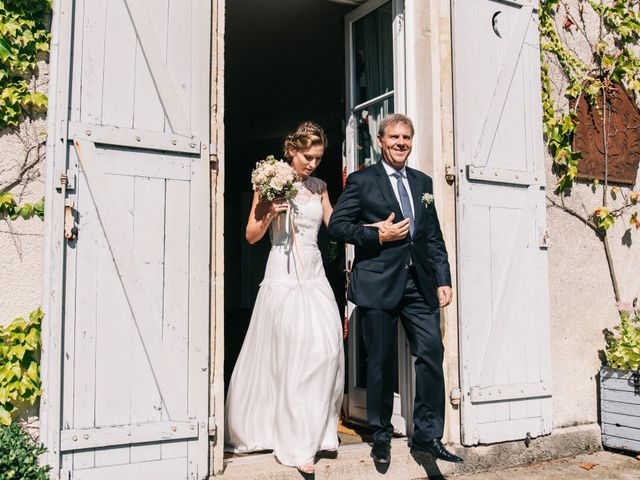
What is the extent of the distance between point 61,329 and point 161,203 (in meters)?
0.79

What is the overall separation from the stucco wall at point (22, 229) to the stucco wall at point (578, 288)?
3.56 metres

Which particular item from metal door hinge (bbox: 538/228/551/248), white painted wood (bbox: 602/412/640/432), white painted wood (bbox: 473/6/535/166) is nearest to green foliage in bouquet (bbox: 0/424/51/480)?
white painted wood (bbox: 473/6/535/166)

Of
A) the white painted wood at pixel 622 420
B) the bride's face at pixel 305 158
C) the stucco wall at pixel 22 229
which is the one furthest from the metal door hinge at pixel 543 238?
the stucco wall at pixel 22 229

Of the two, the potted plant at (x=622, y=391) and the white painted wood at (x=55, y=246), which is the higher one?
the white painted wood at (x=55, y=246)

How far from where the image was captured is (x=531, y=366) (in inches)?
177

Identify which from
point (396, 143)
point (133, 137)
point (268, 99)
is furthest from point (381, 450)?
point (268, 99)

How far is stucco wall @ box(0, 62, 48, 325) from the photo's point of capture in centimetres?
318

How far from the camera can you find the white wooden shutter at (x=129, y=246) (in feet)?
10.3

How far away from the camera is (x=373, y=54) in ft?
15.6

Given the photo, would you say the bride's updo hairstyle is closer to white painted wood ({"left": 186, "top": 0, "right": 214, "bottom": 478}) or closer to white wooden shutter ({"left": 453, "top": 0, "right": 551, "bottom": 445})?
white painted wood ({"left": 186, "top": 0, "right": 214, "bottom": 478})

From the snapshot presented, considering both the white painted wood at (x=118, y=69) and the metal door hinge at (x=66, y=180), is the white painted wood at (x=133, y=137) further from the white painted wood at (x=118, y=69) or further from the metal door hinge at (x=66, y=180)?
the metal door hinge at (x=66, y=180)

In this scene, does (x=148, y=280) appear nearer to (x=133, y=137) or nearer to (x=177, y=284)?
(x=177, y=284)

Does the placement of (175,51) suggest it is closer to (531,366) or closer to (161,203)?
(161,203)

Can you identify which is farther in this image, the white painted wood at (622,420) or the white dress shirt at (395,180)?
the white painted wood at (622,420)
